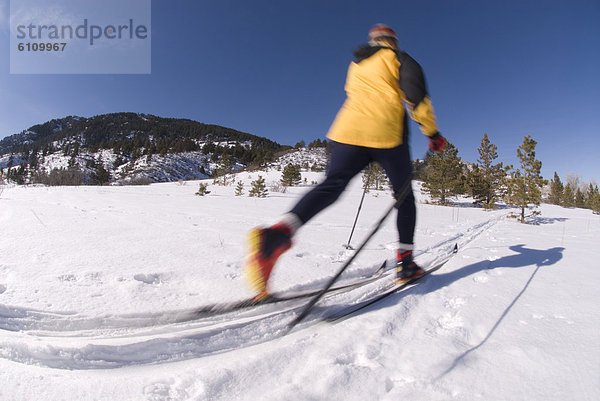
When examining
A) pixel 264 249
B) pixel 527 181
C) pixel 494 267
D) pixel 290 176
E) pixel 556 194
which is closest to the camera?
pixel 264 249

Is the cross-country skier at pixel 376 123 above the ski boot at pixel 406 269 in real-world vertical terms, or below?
above

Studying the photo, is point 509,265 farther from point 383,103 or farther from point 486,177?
point 486,177

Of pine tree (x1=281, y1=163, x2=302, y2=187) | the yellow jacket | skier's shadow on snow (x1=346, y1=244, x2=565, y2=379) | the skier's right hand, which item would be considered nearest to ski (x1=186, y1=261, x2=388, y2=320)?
skier's shadow on snow (x1=346, y1=244, x2=565, y2=379)

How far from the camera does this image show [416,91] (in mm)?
1403

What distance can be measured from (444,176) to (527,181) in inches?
282

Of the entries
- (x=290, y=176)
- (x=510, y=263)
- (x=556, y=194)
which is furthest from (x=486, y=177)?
(x=556, y=194)

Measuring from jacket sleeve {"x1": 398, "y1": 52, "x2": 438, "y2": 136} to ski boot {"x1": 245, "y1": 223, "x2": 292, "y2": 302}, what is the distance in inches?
41.3

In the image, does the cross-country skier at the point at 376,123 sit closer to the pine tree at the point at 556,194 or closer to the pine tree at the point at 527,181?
the pine tree at the point at 527,181

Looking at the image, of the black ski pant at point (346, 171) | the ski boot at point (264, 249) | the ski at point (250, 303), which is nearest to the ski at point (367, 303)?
the ski at point (250, 303)

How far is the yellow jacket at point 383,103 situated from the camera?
140 cm

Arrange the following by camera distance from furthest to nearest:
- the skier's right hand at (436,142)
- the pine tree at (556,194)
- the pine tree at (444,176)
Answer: the pine tree at (556,194), the pine tree at (444,176), the skier's right hand at (436,142)

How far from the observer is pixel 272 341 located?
0.99 meters

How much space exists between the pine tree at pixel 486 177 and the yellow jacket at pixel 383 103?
1721 centimetres

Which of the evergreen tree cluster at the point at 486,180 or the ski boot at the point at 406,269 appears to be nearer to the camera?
the ski boot at the point at 406,269
